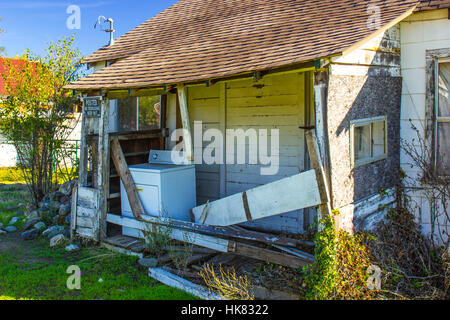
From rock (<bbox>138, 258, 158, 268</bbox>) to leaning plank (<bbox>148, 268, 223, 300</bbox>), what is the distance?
0.21 metres

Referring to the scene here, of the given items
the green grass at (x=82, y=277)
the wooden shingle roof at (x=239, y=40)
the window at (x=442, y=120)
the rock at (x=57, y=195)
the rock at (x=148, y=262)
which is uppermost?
the wooden shingle roof at (x=239, y=40)

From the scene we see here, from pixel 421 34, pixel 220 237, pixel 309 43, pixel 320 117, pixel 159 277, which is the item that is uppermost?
pixel 421 34

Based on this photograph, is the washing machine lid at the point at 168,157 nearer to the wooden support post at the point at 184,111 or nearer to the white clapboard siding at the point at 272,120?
the wooden support post at the point at 184,111

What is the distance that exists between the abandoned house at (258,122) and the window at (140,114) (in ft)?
0.10

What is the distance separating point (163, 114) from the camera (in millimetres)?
8867

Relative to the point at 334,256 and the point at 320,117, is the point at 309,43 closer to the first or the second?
the point at 320,117

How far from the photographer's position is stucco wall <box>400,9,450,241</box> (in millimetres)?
5965

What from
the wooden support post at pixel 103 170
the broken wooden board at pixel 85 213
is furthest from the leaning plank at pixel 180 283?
the broken wooden board at pixel 85 213

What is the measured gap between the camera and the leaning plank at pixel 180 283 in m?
4.88

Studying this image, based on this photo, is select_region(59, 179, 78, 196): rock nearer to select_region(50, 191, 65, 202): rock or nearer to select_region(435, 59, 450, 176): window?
select_region(50, 191, 65, 202): rock

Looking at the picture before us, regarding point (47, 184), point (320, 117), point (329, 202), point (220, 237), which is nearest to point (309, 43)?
point (320, 117)

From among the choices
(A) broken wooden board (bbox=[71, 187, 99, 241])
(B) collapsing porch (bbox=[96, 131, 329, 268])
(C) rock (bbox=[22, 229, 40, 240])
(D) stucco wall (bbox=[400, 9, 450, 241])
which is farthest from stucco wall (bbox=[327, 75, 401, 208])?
(C) rock (bbox=[22, 229, 40, 240])

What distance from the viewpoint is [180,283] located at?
5.25 metres

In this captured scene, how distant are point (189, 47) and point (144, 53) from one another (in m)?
1.16
